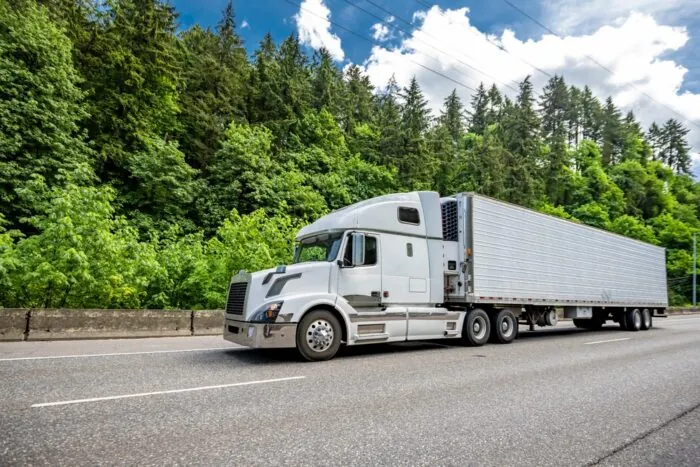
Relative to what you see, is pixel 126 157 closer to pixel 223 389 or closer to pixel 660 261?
pixel 223 389

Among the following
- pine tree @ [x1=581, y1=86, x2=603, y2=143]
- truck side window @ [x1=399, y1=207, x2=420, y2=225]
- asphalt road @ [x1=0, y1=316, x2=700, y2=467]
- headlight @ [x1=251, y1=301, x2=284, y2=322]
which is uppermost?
pine tree @ [x1=581, y1=86, x2=603, y2=143]

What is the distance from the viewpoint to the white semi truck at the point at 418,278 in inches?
314

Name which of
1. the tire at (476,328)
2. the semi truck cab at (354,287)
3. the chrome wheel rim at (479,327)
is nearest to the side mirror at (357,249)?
the semi truck cab at (354,287)

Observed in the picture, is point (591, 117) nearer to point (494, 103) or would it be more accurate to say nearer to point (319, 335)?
point (494, 103)

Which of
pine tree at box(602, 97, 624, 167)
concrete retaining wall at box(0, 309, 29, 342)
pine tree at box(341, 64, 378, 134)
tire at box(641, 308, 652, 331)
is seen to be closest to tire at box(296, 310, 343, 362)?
concrete retaining wall at box(0, 309, 29, 342)

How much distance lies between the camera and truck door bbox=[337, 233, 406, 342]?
8.50 metres

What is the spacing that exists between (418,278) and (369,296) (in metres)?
1.56

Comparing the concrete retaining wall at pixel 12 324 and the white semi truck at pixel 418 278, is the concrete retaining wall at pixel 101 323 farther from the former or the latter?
the white semi truck at pixel 418 278

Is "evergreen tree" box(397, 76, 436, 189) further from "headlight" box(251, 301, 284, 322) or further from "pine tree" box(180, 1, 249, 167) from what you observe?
"headlight" box(251, 301, 284, 322)

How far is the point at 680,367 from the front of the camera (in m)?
8.01

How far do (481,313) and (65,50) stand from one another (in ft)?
97.3

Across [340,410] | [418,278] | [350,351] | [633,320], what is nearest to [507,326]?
[418,278]

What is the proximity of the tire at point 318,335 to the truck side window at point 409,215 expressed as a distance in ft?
9.76

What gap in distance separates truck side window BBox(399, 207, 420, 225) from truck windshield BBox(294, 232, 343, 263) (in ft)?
5.65
